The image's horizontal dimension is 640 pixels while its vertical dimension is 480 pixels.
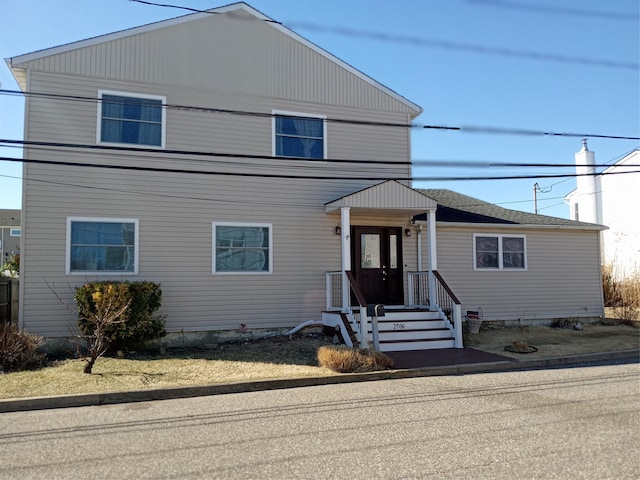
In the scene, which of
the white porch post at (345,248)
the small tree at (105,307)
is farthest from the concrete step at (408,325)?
the small tree at (105,307)

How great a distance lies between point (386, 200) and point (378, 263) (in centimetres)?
210

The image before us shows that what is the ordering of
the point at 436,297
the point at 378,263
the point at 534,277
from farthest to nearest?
the point at 534,277, the point at 378,263, the point at 436,297

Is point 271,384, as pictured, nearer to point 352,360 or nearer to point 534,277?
point 352,360

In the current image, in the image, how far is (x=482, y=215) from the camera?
52.7 feet

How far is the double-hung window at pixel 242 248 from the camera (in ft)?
40.7

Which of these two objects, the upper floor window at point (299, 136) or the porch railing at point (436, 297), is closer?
the porch railing at point (436, 297)

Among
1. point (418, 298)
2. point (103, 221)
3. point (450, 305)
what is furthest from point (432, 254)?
point (103, 221)

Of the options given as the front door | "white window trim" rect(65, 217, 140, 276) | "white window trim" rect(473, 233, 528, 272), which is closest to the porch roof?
the front door

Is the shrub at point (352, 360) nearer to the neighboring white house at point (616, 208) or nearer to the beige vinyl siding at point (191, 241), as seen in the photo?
the beige vinyl siding at point (191, 241)

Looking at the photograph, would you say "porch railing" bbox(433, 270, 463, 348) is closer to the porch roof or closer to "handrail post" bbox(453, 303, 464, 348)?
"handrail post" bbox(453, 303, 464, 348)

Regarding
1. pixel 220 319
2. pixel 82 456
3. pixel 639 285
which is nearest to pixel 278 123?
pixel 220 319

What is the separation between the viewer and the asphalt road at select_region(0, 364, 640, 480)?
4500mm

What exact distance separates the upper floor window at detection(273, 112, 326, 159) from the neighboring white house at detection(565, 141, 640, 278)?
51.1 ft

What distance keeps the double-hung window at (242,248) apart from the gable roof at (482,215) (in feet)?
14.1
